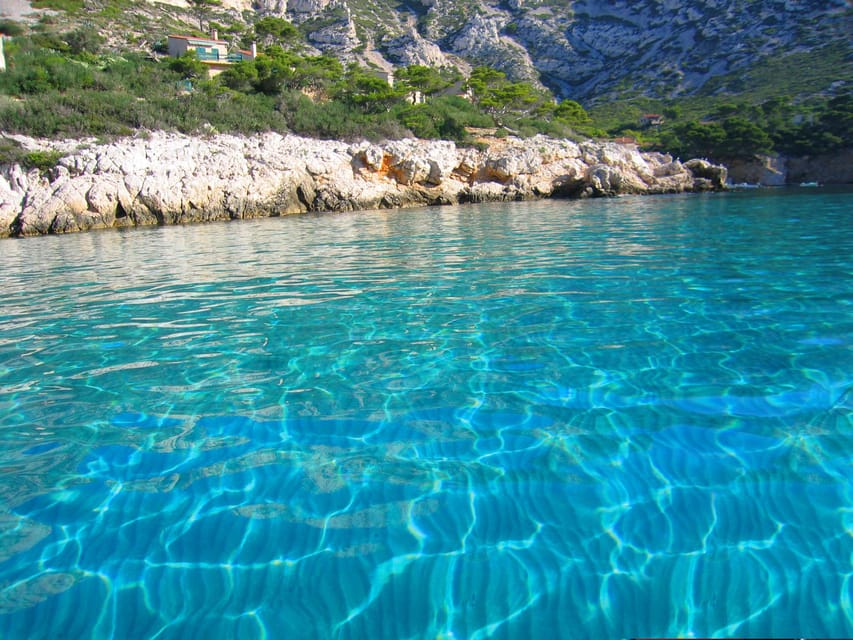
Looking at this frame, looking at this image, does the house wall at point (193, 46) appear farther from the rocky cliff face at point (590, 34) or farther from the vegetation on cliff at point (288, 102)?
the rocky cliff face at point (590, 34)

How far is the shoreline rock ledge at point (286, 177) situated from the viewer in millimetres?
18234

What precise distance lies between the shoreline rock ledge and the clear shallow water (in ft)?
48.6

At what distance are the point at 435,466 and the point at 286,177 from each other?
2181 centimetres

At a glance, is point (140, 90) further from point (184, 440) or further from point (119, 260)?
point (184, 440)

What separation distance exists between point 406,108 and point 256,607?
33527 millimetres

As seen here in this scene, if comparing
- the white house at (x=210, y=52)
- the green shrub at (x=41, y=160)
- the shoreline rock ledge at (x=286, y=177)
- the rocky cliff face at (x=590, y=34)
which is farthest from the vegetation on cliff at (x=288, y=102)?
the rocky cliff face at (x=590, y=34)

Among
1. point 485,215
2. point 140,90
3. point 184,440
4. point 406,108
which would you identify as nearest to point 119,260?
point 184,440

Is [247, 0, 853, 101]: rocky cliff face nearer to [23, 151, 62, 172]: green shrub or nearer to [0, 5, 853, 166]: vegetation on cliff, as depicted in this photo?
[0, 5, 853, 166]: vegetation on cliff

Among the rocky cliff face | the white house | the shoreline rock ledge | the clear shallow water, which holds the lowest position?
the clear shallow water

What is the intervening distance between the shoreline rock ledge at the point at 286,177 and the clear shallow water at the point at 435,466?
14.8 m

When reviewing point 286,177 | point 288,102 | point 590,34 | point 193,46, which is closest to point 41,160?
point 286,177

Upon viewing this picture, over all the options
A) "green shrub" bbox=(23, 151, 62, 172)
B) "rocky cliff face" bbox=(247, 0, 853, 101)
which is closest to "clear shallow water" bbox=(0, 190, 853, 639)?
"green shrub" bbox=(23, 151, 62, 172)

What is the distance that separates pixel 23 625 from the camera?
6.42ft

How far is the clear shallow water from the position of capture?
6.66 ft
